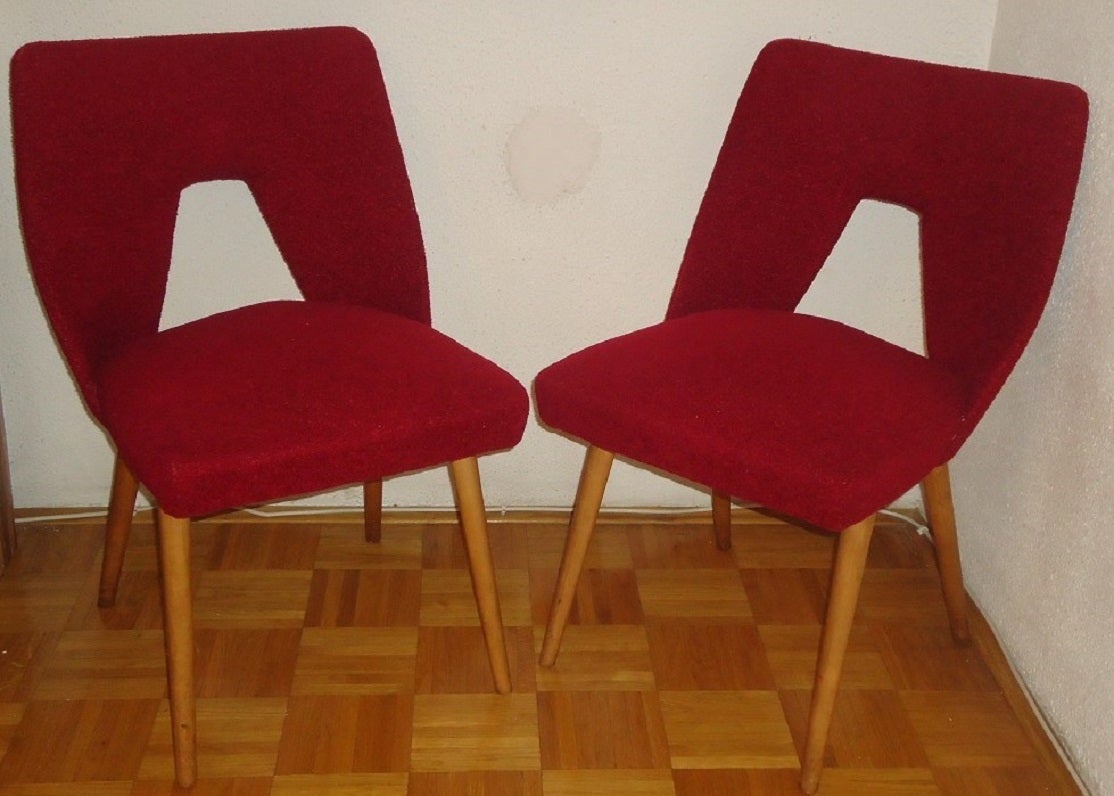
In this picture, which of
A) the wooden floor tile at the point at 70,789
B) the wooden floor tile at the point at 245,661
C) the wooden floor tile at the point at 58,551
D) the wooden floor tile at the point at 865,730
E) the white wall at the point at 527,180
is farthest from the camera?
the wooden floor tile at the point at 58,551

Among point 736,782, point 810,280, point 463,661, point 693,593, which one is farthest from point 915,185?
point 463,661

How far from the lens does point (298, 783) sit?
5.22ft

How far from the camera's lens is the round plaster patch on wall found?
1.95m

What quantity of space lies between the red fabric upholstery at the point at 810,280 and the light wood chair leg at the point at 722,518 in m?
0.41

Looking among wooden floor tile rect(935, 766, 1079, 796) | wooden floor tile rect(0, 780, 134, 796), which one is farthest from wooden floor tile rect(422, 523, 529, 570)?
wooden floor tile rect(935, 766, 1079, 796)

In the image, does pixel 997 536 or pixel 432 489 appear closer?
pixel 997 536

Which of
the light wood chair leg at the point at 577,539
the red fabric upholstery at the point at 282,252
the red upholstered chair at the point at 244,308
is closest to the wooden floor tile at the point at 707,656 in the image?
the light wood chair leg at the point at 577,539

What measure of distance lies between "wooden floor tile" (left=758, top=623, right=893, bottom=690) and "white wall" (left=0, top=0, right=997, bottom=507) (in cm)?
53

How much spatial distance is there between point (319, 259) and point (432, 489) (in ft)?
1.95

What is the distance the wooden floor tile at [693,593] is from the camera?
1.98 metres

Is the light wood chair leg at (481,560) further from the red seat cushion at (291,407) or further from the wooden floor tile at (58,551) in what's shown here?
the wooden floor tile at (58,551)

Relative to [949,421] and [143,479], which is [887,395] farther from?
[143,479]

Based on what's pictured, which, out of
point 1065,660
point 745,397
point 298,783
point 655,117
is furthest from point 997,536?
point 298,783

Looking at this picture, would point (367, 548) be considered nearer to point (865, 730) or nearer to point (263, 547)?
point (263, 547)
